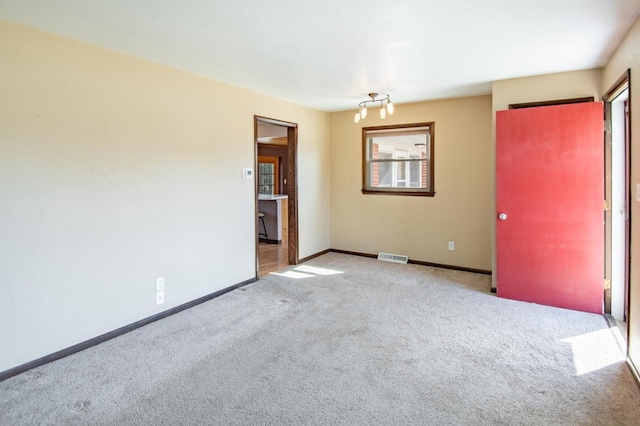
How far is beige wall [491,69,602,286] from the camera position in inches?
142

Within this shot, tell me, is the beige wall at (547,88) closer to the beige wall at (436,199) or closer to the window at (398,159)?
the beige wall at (436,199)

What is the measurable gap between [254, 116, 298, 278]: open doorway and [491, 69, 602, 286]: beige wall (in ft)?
8.93

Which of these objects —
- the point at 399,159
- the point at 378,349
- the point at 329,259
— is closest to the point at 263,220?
the point at 329,259

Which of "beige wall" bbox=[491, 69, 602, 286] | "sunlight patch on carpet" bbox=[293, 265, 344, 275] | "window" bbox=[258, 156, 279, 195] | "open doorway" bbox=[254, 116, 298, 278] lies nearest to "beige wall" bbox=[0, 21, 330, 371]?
"open doorway" bbox=[254, 116, 298, 278]

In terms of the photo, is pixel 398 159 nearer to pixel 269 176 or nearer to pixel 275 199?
pixel 275 199

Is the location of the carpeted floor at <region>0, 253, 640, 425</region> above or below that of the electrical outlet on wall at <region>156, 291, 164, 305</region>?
below

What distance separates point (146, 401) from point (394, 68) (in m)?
3.45

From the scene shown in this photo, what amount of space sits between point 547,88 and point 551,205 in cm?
126

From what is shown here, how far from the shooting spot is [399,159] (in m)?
5.54

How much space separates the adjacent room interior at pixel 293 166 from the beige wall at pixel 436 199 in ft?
0.10

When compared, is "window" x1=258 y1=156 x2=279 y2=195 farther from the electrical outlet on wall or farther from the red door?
the red door

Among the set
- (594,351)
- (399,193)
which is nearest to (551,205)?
(594,351)

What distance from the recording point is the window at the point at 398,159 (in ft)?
17.4

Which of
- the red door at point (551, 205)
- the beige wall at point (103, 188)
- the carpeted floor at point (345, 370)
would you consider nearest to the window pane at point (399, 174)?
the red door at point (551, 205)
